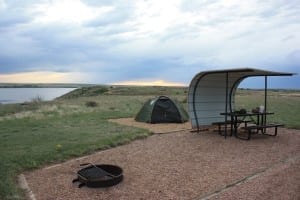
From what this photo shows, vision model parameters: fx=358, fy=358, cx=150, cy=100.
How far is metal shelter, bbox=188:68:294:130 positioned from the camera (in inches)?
478

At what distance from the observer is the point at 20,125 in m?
13.7

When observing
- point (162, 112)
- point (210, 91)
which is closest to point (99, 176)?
point (210, 91)

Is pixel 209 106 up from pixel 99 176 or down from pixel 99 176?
up

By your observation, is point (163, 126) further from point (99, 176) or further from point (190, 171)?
point (99, 176)

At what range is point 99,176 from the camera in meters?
6.55

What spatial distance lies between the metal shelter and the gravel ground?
2.03 meters

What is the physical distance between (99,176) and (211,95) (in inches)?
279

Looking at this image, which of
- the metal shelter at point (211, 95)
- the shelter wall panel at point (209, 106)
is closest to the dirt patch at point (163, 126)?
the metal shelter at point (211, 95)

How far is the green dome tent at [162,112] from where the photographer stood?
1445cm

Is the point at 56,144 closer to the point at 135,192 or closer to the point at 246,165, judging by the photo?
the point at 135,192

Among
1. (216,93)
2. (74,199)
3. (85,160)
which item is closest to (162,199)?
(74,199)

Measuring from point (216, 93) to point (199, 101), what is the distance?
0.86m

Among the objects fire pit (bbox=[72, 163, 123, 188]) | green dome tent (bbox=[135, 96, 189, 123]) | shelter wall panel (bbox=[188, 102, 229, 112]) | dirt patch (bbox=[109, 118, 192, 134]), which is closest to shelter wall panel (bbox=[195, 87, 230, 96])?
shelter wall panel (bbox=[188, 102, 229, 112])

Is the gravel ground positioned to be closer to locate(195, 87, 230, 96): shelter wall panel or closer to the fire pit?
the fire pit
